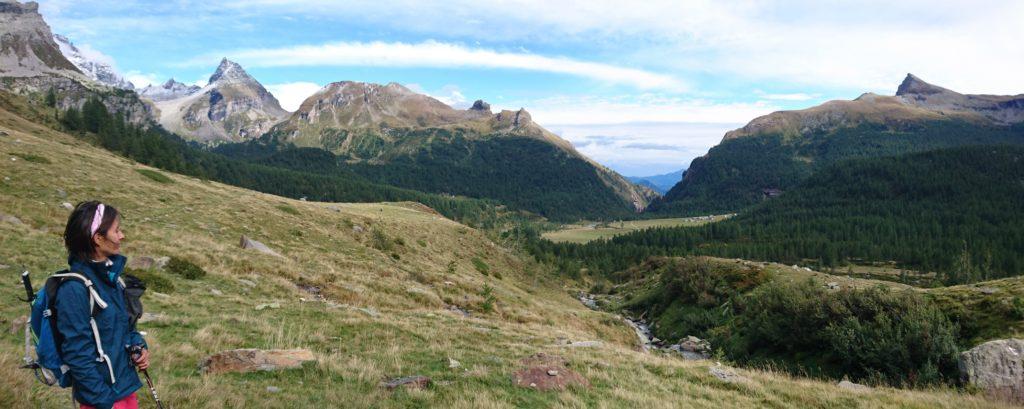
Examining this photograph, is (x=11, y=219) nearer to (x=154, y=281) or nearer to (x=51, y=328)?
(x=154, y=281)

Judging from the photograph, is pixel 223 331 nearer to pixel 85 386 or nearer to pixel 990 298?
pixel 85 386

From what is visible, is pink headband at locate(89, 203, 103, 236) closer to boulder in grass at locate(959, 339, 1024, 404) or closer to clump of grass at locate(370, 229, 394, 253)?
boulder in grass at locate(959, 339, 1024, 404)

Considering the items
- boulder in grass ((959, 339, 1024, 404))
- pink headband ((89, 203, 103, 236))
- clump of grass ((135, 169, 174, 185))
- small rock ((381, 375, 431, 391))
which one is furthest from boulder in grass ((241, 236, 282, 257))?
boulder in grass ((959, 339, 1024, 404))

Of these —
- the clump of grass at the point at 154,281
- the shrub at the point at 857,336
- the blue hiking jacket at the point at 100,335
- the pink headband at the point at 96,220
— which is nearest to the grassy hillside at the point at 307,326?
the clump of grass at the point at 154,281

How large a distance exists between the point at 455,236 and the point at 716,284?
46494 mm

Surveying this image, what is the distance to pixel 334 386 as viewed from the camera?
11.4 m

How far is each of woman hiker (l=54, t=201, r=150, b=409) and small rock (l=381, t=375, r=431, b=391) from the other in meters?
5.92

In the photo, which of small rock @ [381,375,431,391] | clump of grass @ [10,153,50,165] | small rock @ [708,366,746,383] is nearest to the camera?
small rock @ [381,375,431,391]

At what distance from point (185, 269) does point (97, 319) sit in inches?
852

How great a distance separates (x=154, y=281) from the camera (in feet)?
66.7

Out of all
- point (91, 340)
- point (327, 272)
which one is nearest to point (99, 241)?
point (91, 340)

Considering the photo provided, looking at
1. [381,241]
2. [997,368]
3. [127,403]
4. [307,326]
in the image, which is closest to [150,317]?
[307,326]

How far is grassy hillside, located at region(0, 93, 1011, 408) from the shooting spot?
36.8 feet

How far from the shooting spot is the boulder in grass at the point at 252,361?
11.6 m
